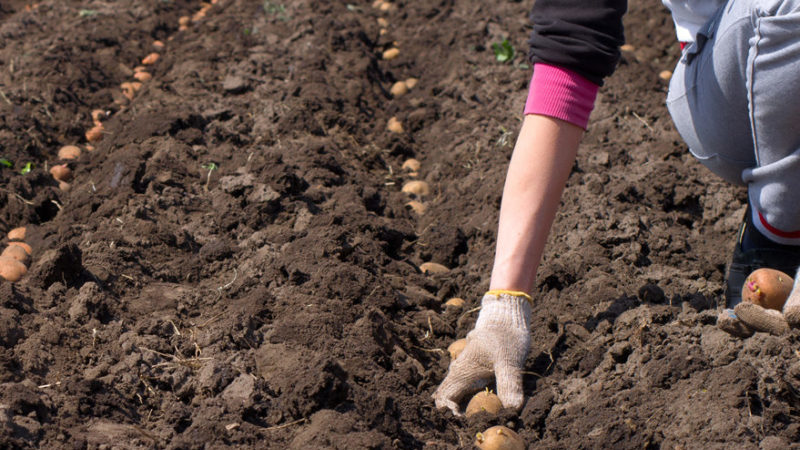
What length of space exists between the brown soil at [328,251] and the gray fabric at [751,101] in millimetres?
417

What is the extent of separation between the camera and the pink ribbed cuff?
208 cm

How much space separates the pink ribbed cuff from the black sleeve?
0.07 ft

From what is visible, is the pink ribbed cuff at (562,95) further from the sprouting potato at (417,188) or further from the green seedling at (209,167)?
the green seedling at (209,167)

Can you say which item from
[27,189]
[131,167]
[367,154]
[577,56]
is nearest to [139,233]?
[131,167]

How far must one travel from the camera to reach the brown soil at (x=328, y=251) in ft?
6.61

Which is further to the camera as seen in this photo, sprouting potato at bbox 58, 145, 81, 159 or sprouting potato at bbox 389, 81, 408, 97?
sprouting potato at bbox 389, 81, 408, 97

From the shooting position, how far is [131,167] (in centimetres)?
321

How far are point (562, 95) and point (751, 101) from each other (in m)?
0.57

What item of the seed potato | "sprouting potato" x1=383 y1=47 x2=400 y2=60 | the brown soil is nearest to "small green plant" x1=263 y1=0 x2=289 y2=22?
the brown soil

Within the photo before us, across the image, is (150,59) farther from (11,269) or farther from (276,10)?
(11,269)

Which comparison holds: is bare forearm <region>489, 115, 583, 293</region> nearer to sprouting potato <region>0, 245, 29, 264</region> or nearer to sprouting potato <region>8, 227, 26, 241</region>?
sprouting potato <region>0, 245, 29, 264</region>

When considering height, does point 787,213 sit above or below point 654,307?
above

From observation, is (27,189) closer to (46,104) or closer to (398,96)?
(46,104)

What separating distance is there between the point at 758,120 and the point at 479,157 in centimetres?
165
